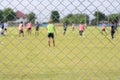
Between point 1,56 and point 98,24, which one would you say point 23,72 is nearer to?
point 1,56

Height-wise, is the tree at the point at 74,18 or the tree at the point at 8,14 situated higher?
the tree at the point at 8,14

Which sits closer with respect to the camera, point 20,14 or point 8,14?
point 8,14

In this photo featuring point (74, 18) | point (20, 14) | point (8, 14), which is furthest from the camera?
point (74, 18)

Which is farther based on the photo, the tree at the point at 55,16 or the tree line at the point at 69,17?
the tree at the point at 55,16

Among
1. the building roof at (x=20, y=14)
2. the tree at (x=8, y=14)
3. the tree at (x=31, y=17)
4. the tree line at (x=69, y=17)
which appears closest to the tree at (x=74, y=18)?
the tree line at (x=69, y=17)

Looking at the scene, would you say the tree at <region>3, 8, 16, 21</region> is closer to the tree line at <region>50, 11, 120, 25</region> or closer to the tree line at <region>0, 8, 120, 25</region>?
the tree line at <region>0, 8, 120, 25</region>

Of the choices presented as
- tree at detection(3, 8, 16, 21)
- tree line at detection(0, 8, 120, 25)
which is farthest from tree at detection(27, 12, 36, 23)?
tree at detection(3, 8, 16, 21)

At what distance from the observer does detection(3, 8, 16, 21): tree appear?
13.0ft

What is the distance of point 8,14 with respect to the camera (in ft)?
13.0

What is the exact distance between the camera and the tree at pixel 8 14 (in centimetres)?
397

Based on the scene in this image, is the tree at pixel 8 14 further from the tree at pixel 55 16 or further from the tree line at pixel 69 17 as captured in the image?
the tree at pixel 55 16

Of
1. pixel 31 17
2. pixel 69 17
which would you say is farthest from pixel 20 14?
pixel 69 17

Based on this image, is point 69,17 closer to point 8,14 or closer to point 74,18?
point 74,18

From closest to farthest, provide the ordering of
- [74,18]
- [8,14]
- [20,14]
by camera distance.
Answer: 1. [8,14]
2. [20,14]
3. [74,18]
